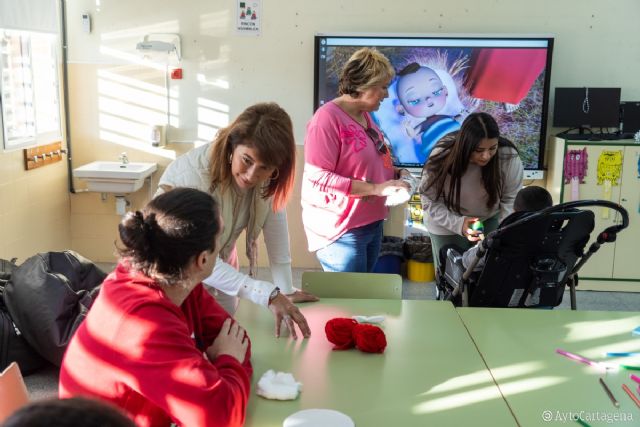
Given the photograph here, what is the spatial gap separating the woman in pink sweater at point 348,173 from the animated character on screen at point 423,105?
2438 millimetres

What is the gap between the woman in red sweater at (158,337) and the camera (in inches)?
54.1

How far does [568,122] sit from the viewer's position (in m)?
5.05

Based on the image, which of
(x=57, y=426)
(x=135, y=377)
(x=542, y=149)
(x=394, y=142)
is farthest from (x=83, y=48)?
(x=57, y=426)

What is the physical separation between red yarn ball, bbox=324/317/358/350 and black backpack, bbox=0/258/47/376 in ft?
6.55

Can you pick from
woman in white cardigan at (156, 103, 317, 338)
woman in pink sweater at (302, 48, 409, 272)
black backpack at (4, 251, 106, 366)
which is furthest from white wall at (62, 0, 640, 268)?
woman in white cardigan at (156, 103, 317, 338)

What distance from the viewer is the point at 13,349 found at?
330cm

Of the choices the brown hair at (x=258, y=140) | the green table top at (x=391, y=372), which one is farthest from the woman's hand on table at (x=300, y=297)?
the brown hair at (x=258, y=140)

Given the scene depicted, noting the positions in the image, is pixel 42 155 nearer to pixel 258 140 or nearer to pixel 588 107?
pixel 258 140

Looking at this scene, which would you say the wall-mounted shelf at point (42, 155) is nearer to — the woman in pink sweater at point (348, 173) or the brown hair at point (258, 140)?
the woman in pink sweater at point (348, 173)

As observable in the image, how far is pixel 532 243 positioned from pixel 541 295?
0.25m

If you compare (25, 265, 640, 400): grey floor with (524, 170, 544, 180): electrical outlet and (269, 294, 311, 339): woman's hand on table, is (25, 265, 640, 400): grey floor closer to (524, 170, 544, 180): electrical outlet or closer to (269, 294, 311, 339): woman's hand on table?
(524, 170, 544, 180): electrical outlet

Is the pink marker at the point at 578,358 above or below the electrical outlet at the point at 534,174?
below

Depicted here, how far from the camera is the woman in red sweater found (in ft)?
4.50

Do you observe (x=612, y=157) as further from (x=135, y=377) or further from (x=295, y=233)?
(x=135, y=377)
